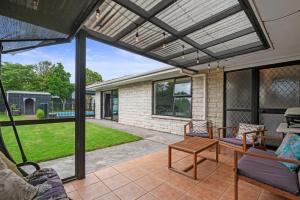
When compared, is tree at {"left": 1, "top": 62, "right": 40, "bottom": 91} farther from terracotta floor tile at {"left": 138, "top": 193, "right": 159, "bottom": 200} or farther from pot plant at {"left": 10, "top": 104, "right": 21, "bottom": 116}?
terracotta floor tile at {"left": 138, "top": 193, "right": 159, "bottom": 200}

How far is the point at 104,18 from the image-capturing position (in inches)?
85.8

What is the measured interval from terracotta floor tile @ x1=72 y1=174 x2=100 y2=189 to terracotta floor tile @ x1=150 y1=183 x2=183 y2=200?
0.96 meters

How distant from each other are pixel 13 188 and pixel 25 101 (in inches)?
61.5

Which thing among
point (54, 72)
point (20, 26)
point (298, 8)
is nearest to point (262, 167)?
point (298, 8)

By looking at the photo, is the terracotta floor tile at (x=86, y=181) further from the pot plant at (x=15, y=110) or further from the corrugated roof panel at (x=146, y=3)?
the corrugated roof panel at (x=146, y=3)

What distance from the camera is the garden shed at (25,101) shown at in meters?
2.26

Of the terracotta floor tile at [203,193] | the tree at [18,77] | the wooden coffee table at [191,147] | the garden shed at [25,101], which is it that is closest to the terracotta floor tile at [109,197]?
the terracotta floor tile at [203,193]

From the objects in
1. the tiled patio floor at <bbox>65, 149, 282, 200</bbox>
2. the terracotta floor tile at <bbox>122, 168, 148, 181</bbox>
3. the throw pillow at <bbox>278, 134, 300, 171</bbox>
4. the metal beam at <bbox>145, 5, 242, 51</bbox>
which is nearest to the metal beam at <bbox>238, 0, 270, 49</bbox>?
the metal beam at <bbox>145, 5, 242, 51</bbox>

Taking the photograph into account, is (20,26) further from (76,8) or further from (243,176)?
(243,176)

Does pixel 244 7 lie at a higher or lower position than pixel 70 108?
higher

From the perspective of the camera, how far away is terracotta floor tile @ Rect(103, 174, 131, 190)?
89.9 inches

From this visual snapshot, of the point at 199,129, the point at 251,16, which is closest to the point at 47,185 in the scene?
the point at 251,16

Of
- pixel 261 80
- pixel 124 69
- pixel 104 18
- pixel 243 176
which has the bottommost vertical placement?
pixel 243 176

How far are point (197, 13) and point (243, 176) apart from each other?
2182mm
